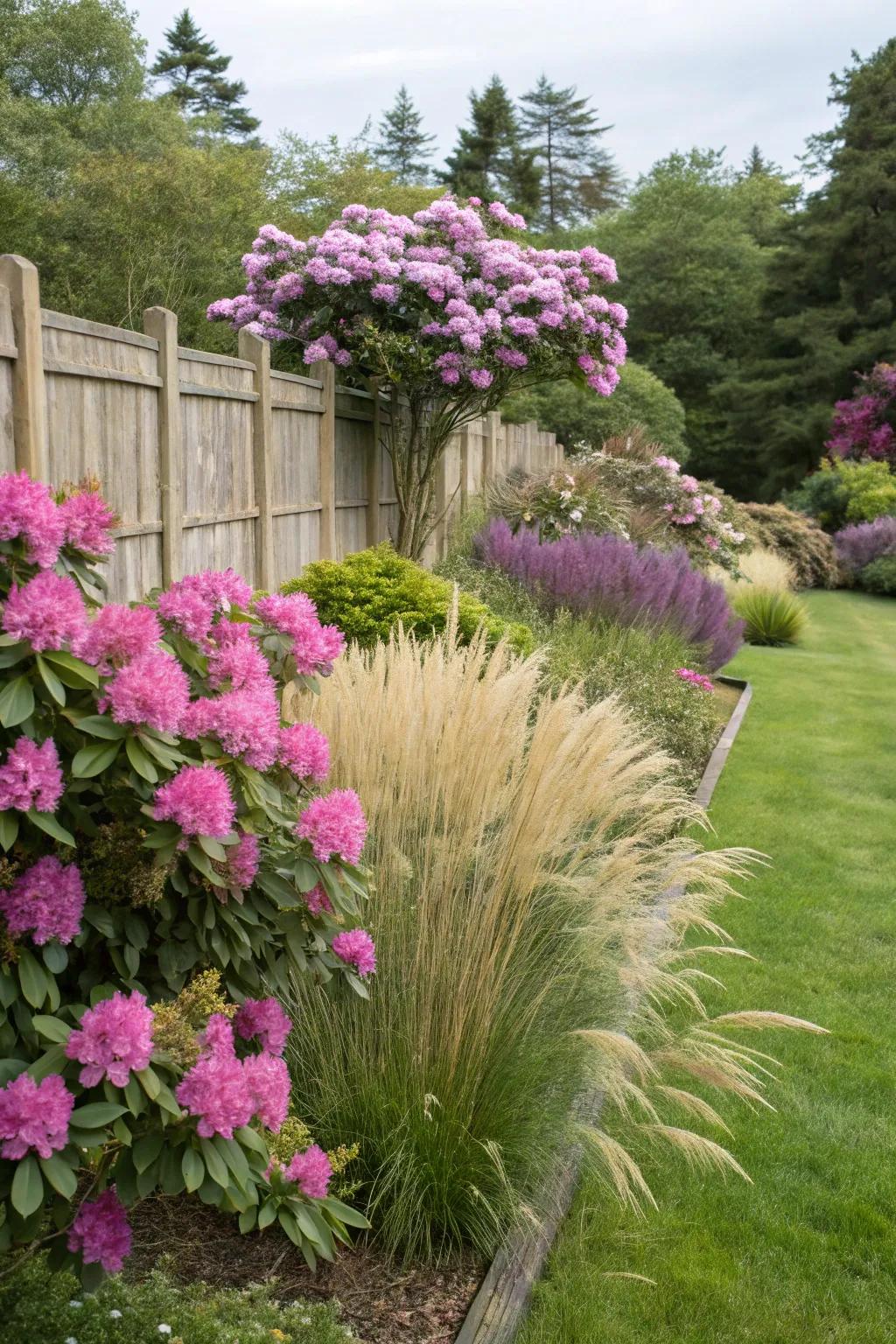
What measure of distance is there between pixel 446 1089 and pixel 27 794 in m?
1.48

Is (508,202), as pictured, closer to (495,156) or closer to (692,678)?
(495,156)

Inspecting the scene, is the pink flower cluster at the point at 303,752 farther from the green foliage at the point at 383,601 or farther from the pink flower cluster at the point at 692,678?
the pink flower cluster at the point at 692,678

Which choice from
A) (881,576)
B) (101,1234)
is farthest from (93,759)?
(881,576)

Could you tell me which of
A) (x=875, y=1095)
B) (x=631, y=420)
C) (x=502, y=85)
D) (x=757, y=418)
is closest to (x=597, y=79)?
(x=502, y=85)

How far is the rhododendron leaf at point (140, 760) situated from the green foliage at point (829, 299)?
33.5 metres

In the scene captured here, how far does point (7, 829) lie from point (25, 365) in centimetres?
255

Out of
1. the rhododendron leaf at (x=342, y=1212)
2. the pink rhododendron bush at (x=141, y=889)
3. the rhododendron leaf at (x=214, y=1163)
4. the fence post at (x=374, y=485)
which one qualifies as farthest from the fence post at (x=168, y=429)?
the fence post at (x=374, y=485)

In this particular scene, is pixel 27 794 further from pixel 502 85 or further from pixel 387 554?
pixel 502 85

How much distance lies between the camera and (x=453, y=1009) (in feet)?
9.20

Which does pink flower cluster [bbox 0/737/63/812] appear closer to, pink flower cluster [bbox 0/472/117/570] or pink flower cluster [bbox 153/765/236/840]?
pink flower cluster [bbox 153/765/236/840]

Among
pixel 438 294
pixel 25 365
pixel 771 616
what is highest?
pixel 438 294

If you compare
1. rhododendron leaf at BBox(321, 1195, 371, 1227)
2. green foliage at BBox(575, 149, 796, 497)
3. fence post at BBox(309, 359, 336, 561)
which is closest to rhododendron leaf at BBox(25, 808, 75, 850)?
rhododendron leaf at BBox(321, 1195, 371, 1227)

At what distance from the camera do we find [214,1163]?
1732 mm

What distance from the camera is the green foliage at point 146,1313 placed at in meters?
2.12
